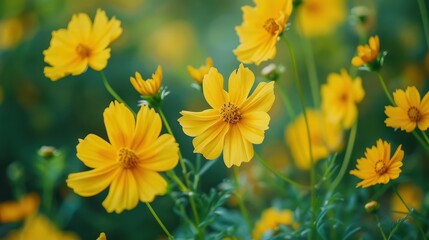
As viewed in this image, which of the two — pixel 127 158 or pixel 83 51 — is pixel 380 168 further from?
pixel 83 51

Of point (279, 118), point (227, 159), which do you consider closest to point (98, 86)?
point (279, 118)

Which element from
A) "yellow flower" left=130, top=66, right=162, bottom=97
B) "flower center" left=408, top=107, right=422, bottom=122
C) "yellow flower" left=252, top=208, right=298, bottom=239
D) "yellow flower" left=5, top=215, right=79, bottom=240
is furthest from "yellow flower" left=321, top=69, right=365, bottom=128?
"yellow flower" left=5, top=215, right=79, bottom=240

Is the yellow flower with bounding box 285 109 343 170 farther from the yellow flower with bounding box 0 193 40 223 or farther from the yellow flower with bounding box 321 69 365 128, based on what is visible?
the yellow flower with bounding box 0 193 40 223

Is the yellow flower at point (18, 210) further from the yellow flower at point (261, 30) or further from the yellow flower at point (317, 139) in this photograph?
the yellow flower at point (261, 30)

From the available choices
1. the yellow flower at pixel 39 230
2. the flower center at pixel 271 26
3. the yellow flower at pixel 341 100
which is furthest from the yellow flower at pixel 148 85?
the yellow flower at pixel 39 230

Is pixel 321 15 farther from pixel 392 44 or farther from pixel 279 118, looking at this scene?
pixel 279 118

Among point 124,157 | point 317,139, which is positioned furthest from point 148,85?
point 317,139
